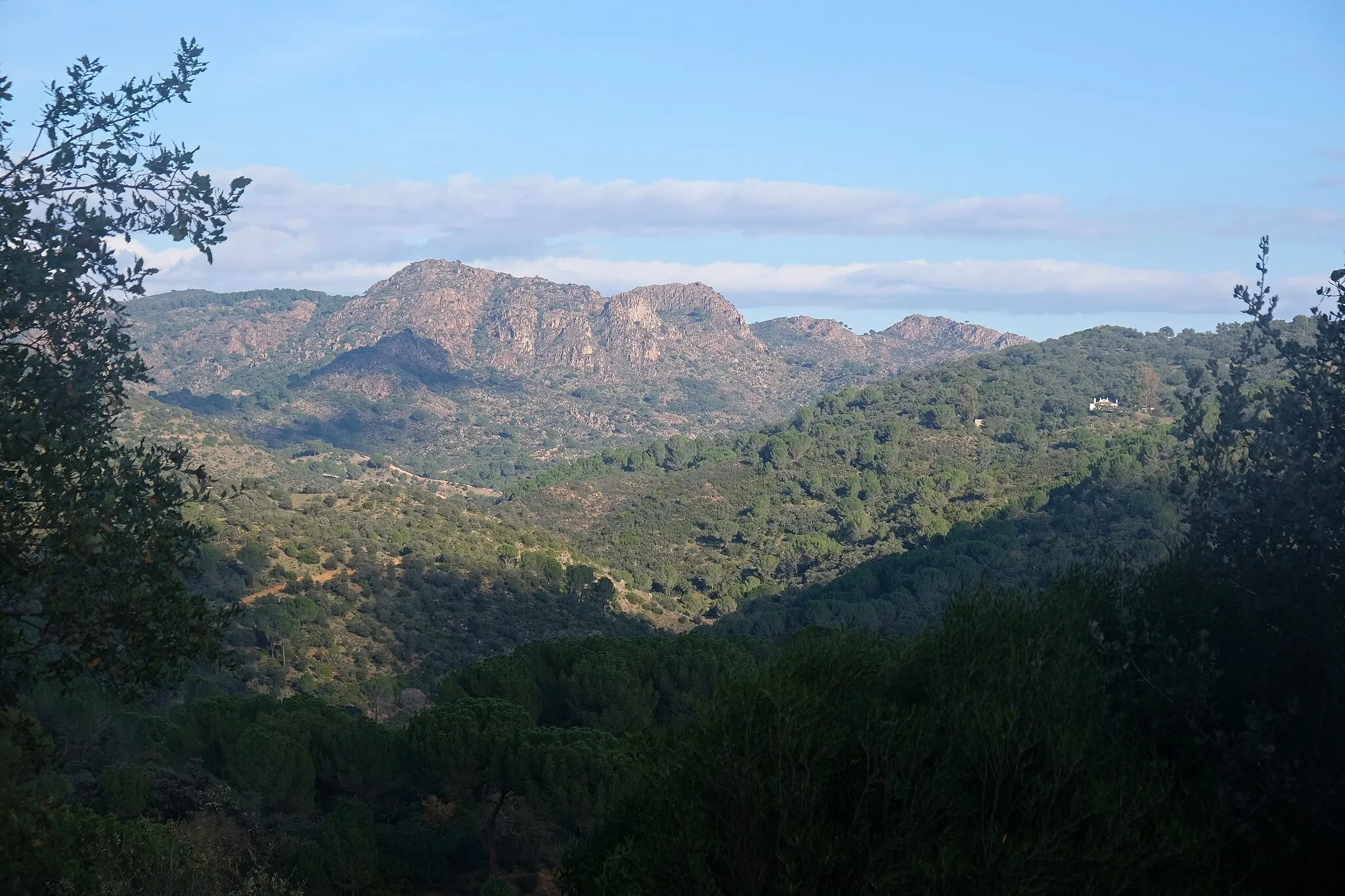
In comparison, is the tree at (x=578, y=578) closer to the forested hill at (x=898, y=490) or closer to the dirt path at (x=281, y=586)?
the forested hill at (x=898, y=490)

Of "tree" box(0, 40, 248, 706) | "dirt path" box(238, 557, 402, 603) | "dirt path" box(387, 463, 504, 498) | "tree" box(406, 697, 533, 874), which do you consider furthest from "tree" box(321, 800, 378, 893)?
"dirt path" box(387, 463, 504, 498)

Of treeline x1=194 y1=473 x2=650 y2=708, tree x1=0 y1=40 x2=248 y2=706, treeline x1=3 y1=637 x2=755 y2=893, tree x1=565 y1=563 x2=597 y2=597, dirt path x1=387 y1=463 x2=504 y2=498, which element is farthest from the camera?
dirt path x1=387 y1=463 x2=504 y2=498

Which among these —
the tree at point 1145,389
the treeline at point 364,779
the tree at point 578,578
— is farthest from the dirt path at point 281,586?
the tree at point 1145,389

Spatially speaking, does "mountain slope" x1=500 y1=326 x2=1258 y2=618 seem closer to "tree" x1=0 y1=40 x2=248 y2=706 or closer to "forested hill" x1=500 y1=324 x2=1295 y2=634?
"forested hill" x1=500 y1=324 x2=1295 y2=634

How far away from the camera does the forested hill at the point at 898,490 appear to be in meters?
67.6

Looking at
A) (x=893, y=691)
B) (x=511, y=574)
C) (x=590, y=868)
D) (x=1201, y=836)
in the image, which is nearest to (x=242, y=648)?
(x=511, y=574)

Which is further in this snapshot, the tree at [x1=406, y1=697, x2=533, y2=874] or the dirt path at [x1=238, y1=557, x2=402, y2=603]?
the dirt path at [x1=238, y1=557, x2=402, y2=603]

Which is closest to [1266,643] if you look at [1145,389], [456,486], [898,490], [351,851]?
[351,851]

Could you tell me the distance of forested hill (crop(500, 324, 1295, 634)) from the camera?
6756cm

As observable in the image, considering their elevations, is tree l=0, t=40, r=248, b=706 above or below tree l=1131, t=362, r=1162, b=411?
below

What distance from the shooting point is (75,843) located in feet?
46.9

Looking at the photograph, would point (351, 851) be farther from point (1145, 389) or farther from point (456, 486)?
point (456, 486)

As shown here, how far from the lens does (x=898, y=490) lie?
3713 inches

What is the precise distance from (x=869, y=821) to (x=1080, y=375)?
12794cm
